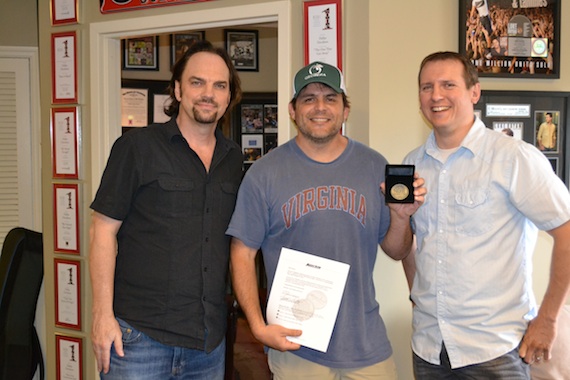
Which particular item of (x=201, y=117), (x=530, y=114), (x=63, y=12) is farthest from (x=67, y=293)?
(x=530, y=114)

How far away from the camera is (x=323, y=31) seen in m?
2.58

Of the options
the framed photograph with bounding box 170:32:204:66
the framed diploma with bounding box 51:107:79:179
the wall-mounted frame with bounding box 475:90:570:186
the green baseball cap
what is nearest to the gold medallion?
the green baseball cap

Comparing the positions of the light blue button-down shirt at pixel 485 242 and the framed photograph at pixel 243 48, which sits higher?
the framed photograph at pixel 243 48

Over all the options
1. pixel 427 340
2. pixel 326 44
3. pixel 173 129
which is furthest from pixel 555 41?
pixel 173 129

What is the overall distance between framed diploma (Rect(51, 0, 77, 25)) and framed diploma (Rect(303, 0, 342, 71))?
143cm

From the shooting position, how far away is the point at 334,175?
6.48ft

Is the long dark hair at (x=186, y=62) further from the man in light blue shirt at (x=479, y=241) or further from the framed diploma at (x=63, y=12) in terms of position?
the framed diploma at (x=63, y=12)

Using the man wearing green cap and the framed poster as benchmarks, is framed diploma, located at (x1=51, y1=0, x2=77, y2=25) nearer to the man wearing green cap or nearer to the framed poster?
the framed poster

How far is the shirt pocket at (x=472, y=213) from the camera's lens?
5.86 feet

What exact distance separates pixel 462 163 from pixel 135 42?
152 inches

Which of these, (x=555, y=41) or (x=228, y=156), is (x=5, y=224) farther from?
(x=555, y=41)

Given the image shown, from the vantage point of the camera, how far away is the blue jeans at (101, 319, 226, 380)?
1.96 metres

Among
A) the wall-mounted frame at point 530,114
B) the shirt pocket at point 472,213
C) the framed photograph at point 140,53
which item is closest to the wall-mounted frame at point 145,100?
the framed photograph at point 140,53

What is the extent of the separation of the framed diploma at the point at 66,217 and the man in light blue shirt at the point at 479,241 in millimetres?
2175
